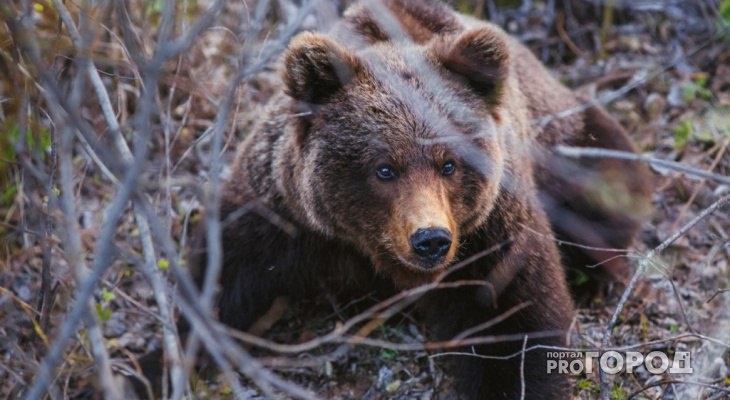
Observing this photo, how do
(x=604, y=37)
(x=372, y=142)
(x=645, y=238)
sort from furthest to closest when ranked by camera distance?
(x=604, y=37) < (x=645, y=238) < (x=372, y=142)

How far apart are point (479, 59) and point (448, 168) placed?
0.69 metres

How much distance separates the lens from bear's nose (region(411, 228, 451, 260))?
399 centimetres

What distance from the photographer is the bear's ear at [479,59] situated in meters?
4.59

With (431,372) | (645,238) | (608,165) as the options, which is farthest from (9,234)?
(645,238)

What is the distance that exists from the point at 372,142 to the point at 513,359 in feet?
5.19

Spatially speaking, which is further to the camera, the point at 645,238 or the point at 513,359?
the point at 645,238

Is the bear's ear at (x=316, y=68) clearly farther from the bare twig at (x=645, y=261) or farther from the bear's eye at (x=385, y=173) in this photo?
the bare twig at (x=645, y=261)

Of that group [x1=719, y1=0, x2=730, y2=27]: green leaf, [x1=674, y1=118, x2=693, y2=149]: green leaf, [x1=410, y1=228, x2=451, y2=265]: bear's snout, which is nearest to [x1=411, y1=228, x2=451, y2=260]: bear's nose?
[x1=410, y1=228, x2=451, y2=265]: bear's snout

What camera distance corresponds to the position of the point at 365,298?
5816 millimetres

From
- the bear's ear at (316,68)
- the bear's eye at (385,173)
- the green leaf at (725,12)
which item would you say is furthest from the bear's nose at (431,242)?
the green leaf at (725,12)

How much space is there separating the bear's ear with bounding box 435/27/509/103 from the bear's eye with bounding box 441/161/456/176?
57cm

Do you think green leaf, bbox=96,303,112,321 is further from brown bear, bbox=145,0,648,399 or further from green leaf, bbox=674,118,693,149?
green leaf, bbox=674,118,693,149

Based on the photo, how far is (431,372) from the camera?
5.38 metres

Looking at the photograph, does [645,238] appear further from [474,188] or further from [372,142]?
[372,142]
